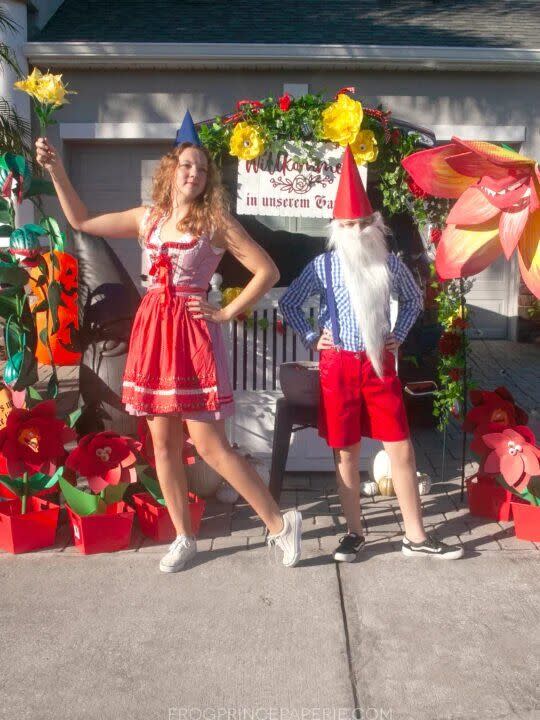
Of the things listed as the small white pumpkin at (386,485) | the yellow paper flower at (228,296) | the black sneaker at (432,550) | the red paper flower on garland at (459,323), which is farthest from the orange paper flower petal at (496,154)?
the small white pumpkin at (386,485)

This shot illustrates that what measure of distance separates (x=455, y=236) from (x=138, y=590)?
2.04 metres

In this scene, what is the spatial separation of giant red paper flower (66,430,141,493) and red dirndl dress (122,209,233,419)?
554mm

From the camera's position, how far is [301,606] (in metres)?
3.47

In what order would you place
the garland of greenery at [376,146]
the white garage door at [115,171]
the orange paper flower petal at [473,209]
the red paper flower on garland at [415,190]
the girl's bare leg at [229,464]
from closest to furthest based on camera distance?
1. the orange paper flower petal at [473,209]
2. the girl's bare leg at [229,464]
3. the red paper flower on garland at [415,190]
4. the garland of greenery at [376,146]
5. the white garage door at [115,171]

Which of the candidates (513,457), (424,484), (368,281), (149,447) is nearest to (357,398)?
(368,281)

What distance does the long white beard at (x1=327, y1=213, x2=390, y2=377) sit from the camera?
3.70 metres

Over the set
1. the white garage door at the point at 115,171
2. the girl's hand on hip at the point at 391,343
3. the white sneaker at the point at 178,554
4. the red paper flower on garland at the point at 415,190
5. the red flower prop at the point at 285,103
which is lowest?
the white sneaker at the point at 178,554

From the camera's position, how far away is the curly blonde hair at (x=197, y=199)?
3557mm

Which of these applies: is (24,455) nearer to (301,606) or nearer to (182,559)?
(182,559)

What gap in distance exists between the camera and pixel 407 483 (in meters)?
3.86

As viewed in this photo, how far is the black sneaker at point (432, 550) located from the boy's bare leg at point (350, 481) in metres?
0.24

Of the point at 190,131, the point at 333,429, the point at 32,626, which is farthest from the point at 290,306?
the point at 32,626

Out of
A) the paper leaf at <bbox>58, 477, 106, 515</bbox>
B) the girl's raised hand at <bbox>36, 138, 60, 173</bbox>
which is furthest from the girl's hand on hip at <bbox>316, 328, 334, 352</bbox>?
the girl's raised hand at <bbox>36, 138, 60, 173</bbox>

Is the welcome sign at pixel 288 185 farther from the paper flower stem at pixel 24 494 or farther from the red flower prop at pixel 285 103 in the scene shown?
the paper flower stem at pixel 24 494
